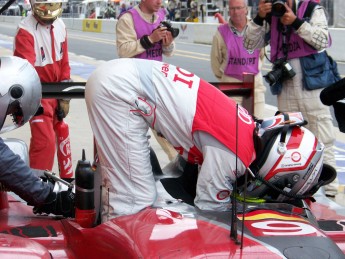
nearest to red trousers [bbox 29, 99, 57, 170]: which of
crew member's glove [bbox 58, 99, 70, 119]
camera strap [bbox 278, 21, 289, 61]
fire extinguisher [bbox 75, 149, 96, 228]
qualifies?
crew member's glove [bbox 58, 99, 70, 119]

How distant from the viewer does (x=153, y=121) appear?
3.52 metres

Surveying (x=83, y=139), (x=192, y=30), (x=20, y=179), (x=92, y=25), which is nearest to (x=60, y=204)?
(x=20, y=179)

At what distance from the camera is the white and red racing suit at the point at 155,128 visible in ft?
11.1

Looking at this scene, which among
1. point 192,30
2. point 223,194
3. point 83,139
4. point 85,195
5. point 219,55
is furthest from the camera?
point 192,30

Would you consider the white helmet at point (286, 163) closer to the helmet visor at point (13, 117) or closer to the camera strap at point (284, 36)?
the helmet visor at point (13, 117)

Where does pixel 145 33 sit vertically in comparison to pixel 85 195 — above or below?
above

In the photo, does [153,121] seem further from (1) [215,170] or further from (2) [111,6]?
(2) [111,6]

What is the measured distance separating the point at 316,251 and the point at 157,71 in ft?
3.81

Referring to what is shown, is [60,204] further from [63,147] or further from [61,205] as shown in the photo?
[63,147]

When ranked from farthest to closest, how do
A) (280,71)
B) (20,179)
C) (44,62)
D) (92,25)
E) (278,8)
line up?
(92,25)
(44,62)
(280,71)
(278,8)
(20,179)

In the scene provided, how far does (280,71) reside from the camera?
5629 mm

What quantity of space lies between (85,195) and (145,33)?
324 cm

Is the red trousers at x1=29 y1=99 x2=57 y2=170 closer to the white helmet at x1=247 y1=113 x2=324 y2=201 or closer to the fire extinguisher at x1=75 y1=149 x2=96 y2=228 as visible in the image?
the fire extinguisher at x1=75 y1=149 x2=96 y2=228

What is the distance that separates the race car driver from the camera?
3.68 meters
